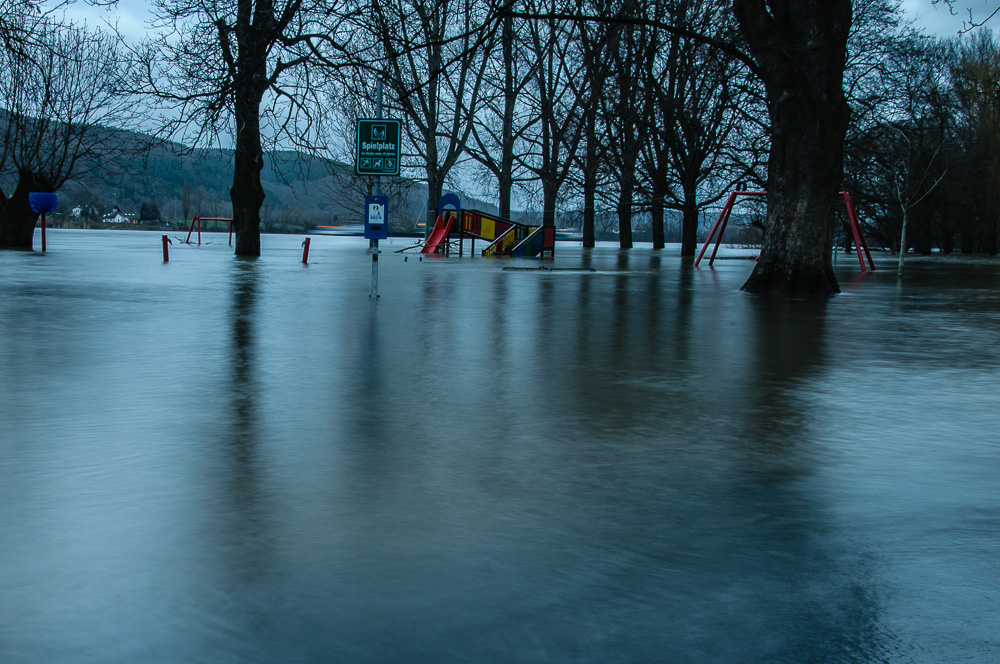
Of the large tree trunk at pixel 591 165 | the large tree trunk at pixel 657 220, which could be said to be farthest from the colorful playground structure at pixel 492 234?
the large tree trunk at pixel 657 220

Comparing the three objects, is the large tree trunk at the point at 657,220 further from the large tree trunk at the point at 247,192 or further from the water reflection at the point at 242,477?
the water reflection at the point at 242,477

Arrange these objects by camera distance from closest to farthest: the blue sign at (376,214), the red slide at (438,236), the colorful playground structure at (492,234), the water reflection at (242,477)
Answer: the water reflection at (242,477), the blue sign at (376,214), the red slide at (438,236), the colorful playground structure at (492,234)

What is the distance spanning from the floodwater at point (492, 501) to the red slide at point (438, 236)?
105 feet

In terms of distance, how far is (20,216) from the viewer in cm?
3781

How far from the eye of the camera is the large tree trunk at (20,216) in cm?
3772

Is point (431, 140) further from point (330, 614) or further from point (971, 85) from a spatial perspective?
point (330, 614)

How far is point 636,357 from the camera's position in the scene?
31.8 feet

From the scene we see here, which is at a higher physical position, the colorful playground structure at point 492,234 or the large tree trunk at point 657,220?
the large tree trunk at point 657,220

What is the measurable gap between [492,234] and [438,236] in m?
2.48

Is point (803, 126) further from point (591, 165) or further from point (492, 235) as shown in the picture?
point (492, 235)

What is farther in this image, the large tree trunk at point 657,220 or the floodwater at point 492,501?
the large tree trunk at point 657,220

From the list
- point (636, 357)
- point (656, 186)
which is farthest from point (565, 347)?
point (656, 186)

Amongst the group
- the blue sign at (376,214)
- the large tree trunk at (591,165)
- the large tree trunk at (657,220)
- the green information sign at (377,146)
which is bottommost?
the blue sign at (376,214)

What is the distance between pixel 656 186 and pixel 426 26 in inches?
1133
